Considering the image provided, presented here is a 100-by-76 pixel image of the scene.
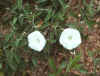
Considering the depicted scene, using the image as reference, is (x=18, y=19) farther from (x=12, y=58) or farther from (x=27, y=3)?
(x=12, y=58)

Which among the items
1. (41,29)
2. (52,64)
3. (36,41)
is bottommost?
(52,64)

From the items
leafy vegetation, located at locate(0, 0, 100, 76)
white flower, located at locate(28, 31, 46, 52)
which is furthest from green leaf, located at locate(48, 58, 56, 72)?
white flower, located at locate(28, 31, 46, 52)

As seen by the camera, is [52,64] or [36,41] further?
[52,64]

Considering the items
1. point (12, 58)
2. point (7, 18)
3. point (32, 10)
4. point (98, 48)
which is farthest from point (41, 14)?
point (98, 48)

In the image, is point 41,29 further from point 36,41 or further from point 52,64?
point 52,64

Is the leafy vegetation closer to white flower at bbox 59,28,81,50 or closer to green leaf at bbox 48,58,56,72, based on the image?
green leaf at bbox 48,58,56,72

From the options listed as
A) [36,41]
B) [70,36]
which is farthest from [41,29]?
[70,36]
